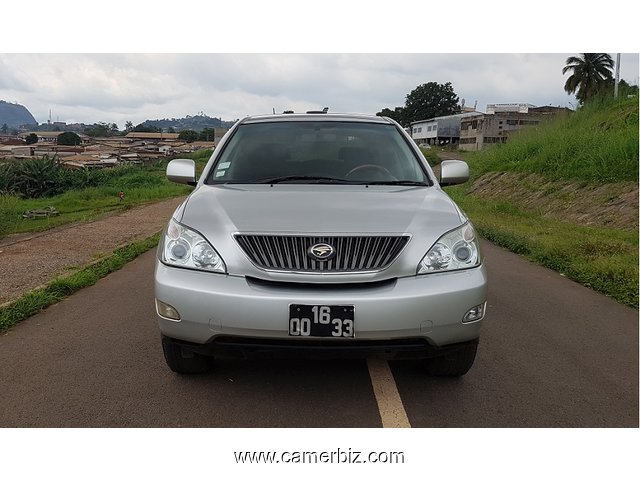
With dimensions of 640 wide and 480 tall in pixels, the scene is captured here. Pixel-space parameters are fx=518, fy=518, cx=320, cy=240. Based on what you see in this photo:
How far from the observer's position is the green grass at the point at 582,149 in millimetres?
11755

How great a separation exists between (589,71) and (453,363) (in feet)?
191

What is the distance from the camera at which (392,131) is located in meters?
4.31

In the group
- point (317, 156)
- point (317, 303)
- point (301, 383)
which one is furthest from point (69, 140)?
point (317, 303)

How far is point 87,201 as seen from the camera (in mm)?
21344

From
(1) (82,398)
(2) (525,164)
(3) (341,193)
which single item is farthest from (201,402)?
(2) (525,164)

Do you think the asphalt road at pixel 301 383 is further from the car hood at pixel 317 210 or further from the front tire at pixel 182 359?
the car hood at pixel 317 210

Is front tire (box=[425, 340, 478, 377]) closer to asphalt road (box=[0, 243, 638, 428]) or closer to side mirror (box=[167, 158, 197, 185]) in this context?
asphalt road (box=[0, 243, 638, 428])

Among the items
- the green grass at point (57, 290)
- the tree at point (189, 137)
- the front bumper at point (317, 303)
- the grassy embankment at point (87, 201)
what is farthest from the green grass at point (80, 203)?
the tree at point (189, 137)

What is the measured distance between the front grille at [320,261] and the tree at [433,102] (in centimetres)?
8879

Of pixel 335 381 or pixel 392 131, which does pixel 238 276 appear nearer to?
pixel 335 381

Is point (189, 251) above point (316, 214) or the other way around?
the other way around

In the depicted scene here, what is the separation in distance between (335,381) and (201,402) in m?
0.81

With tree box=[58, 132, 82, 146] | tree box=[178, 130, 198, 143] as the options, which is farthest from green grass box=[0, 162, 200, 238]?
tree box=[178, 130, 198, 143]

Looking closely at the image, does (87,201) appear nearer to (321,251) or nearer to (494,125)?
(321,251)
